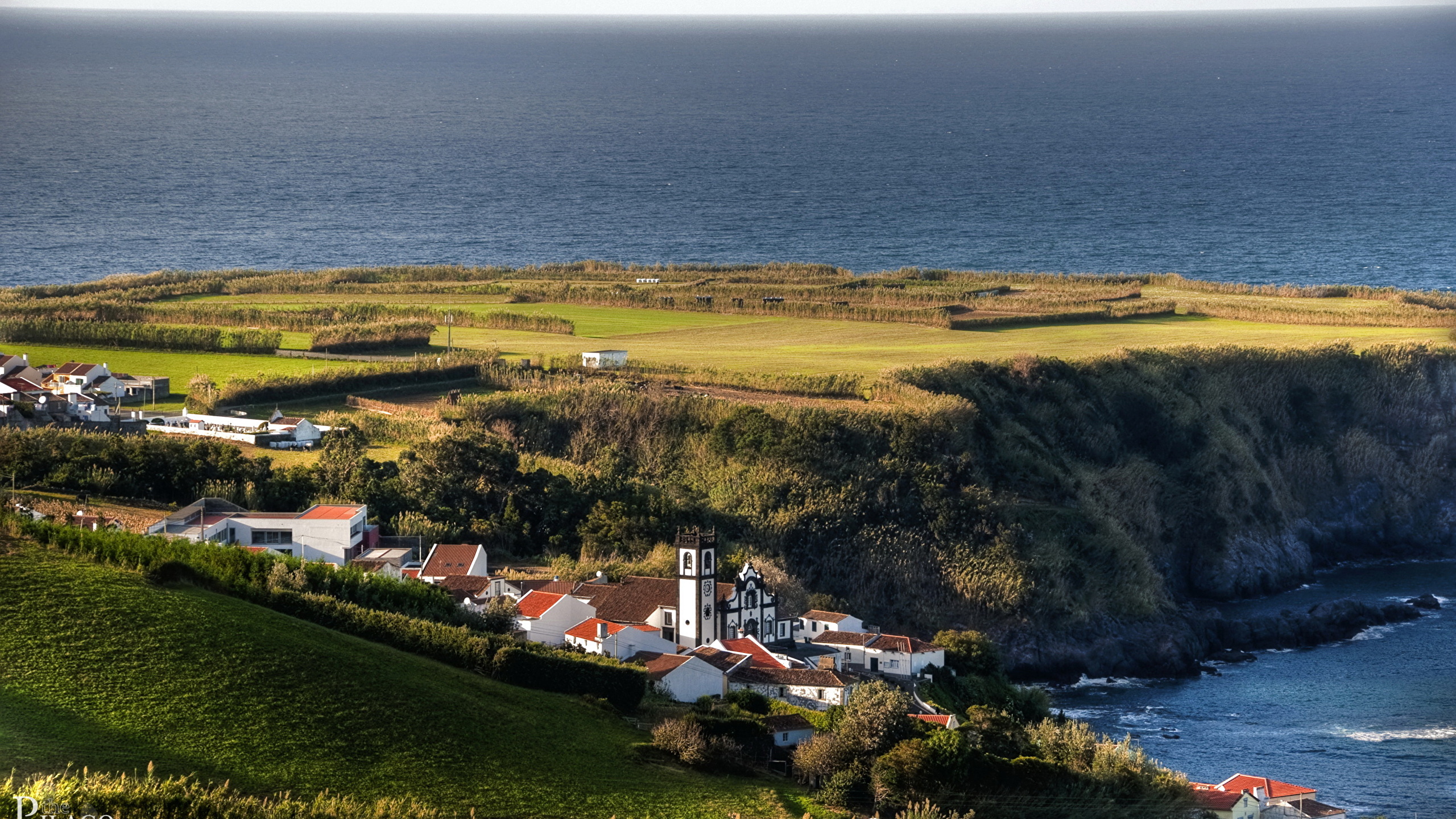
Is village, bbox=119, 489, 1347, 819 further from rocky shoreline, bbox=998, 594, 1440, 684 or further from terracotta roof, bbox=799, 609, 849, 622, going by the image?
rocky shoreline, bbox=998, 594, 1440, 684

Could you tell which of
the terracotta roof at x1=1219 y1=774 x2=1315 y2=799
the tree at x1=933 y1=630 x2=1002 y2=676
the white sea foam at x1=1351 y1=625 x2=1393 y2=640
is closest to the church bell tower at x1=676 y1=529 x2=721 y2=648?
the tree at x1=933 y1=630 x2=1002 y2=676

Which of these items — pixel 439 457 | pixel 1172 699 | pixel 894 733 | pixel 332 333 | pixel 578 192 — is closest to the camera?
pixel 894 733

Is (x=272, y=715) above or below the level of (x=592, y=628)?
above

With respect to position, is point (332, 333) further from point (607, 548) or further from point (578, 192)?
point (578, 192)

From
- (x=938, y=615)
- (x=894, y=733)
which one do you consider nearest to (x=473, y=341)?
(x=938, y=615)

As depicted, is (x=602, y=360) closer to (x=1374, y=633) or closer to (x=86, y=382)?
(x=86, y=382)

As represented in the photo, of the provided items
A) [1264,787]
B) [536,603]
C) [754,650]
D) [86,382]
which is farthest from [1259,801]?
[86,382]
